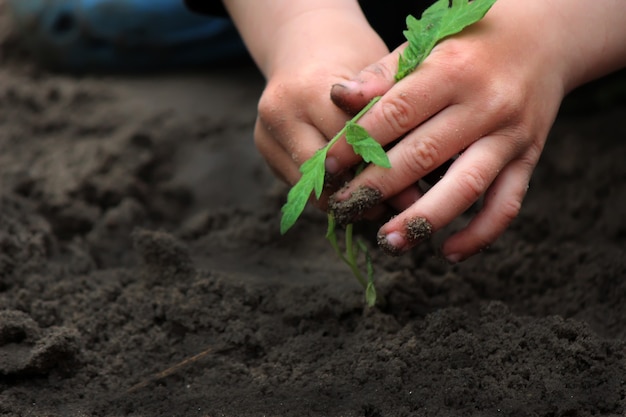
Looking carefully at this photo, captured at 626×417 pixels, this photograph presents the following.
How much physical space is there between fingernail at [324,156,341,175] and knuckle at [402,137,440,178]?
0.39 ft

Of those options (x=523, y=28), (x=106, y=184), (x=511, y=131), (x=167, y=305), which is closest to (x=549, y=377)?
(x=511, y=131)

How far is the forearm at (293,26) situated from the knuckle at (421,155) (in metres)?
0.34

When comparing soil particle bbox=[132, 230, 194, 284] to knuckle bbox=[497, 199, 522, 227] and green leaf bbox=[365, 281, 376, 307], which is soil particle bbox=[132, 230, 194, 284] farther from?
knuckle bbox=[497, 199, 522, 227]

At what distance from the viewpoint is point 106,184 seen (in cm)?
217

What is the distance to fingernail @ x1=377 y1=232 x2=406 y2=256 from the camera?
1.32 metres

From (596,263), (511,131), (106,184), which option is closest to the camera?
(511,131)

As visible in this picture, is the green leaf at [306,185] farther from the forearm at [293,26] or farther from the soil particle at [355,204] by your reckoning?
the forearm at [293,26]

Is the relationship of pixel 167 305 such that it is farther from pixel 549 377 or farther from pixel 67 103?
pixel 67 103

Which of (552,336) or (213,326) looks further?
(213,326)

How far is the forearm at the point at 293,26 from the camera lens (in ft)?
5.23

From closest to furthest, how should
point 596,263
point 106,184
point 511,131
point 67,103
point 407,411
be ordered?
point 407,411, point 511,131, point 596,263, point 106,184, point 67,103

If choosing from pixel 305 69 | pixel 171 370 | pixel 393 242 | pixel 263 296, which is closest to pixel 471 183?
pixel 393 242

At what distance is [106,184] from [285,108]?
2.79 feet

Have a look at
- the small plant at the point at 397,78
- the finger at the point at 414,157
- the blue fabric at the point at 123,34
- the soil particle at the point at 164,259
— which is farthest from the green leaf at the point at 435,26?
the blue fabric at the point at 123,34
